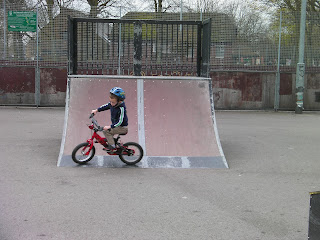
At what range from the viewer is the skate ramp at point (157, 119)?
7.71 metres

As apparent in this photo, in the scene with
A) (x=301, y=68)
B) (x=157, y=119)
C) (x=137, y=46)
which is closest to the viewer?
(x=157, y=119)

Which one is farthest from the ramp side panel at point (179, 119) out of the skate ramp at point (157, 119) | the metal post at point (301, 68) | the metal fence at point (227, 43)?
the metal post at point (301, 68)

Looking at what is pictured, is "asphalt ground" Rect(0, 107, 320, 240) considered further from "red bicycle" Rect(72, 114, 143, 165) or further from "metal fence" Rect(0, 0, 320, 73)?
"metal fence" Rect(0, 0, 320, 73)

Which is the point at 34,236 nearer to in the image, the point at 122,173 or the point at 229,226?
the point at 229,226

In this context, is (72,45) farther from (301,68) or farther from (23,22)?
(301,68)

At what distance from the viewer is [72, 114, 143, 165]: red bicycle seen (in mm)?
7312

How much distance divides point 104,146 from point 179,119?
6.34 ft

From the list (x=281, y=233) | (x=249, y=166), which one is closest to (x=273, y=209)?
(x=281, y=233)

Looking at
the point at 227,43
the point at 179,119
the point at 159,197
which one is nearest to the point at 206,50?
the point at 179,119

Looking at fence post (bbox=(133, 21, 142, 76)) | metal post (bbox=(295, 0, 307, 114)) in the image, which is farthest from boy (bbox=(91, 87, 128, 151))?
metal post (bbox=(295, 0, 307, 114))

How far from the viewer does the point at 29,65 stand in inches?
705

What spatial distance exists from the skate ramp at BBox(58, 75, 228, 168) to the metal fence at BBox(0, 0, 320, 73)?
8584 mm

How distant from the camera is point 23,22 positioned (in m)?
17.8

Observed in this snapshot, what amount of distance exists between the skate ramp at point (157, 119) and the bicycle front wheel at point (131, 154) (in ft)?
0.45
